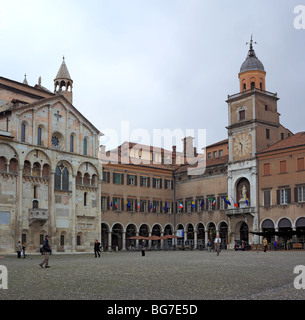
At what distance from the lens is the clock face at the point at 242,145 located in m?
56.8

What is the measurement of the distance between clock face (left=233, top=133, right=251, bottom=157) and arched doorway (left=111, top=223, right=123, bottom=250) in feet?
53.1

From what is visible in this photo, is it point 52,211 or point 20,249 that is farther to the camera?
point 52,211

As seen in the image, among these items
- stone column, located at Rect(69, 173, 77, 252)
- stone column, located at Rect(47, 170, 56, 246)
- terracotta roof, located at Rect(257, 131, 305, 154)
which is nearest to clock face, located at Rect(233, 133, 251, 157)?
terracotta roof, located at Rect(257, 131, 305, 154)

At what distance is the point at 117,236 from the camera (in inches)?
2400

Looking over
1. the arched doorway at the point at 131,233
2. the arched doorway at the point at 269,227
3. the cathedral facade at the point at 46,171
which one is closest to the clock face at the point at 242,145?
the arched doorway at the point at 269,227

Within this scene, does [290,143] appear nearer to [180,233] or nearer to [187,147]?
[180,233]

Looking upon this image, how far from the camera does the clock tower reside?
2190 inches

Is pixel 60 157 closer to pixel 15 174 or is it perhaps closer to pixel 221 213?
pixel 15 174

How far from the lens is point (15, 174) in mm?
43031

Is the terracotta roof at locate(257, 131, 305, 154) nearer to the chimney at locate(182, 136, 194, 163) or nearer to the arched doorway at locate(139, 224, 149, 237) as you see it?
the arched doorway at locate(139, 224, 149, 237)

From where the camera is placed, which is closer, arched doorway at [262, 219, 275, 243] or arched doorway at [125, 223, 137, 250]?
arched doorway at [262, 219, 275, 243]

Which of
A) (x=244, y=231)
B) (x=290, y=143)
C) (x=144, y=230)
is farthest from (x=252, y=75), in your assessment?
(x=144, y=230)

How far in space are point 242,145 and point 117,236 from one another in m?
18.2
